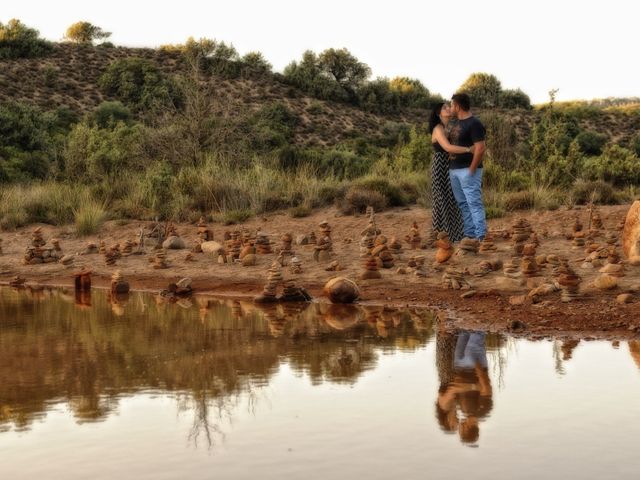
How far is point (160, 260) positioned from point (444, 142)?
3926mm

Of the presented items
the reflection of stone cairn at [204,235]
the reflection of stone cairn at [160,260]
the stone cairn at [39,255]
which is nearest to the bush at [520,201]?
the reflection of stone cairn at [204,235]

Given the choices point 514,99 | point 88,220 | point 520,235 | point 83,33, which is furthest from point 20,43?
point 520,235

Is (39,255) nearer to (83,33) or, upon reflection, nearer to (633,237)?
(633,237)

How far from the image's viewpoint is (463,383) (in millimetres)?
5570

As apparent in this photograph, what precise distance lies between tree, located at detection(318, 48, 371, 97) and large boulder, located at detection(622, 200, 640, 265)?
41.7m

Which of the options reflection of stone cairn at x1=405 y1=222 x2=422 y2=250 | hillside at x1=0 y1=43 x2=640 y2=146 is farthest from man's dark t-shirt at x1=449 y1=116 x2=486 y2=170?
hillside at x1=0 y1=43 x2=640 y2=146

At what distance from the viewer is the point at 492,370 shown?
19.3 ft

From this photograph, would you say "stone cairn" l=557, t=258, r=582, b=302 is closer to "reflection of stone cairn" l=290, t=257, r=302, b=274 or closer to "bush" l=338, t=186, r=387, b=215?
"reflection of stone cairn" l=290, t=257, r=302, b=274

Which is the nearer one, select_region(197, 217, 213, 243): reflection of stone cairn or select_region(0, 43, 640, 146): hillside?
select_region(197, 217, 213, 243): reflection of stone cairn

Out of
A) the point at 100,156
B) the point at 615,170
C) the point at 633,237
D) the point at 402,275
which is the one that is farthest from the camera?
the point at 100,156

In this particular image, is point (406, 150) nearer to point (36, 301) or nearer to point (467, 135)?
point (467, 135)

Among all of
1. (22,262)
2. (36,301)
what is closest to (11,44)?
(22,262)

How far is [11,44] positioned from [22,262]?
3917 centimetres

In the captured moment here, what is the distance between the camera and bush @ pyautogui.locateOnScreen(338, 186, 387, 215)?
15.0 meters
